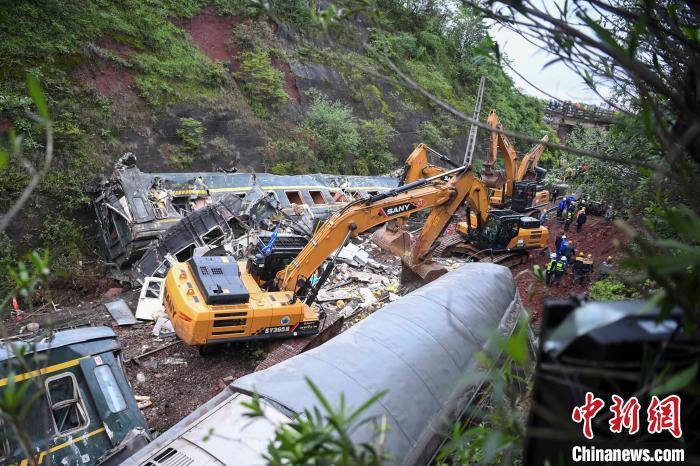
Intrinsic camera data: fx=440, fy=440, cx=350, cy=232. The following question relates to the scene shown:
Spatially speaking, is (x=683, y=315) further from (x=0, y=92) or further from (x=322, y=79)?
(x=322, y=79)

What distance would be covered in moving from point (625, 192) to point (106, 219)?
443 inches

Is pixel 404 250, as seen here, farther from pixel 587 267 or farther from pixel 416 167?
pixel 587 267

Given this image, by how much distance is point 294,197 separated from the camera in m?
14.0

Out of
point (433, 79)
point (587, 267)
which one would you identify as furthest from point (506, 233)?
point (433, 79)

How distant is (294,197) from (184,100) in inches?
225

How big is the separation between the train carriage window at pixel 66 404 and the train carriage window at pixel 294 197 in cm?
970

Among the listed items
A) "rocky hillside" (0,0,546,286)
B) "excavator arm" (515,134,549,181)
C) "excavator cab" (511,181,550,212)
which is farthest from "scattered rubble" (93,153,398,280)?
"excavator arm" (515,134,549,181)

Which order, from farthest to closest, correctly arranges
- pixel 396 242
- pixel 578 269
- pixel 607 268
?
1. pixel 578 269
2. pixel 396 242
3. pixel 607 268

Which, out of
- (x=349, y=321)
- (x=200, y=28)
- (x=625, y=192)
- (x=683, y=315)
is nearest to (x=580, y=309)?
(x=683, y=315)

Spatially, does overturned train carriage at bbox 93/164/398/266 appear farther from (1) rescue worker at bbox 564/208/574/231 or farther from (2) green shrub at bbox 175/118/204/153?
(1) rescue worker at bbox 564/208/574/231

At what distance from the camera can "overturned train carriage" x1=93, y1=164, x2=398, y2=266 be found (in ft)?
34.2

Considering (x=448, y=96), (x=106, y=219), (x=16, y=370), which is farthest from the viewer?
(x=448, y=96)

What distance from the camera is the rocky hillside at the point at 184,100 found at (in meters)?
11.4

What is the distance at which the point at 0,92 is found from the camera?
444 inches
